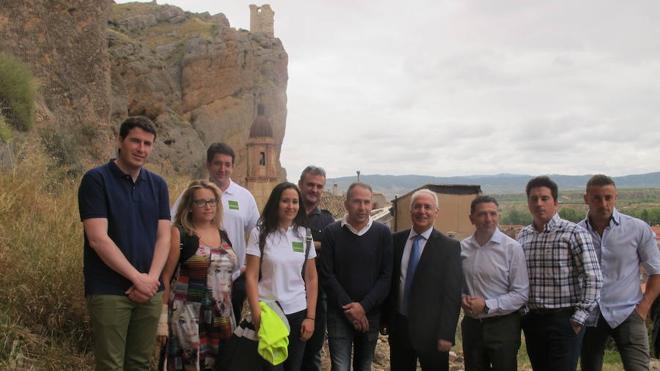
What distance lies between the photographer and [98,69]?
13141mm

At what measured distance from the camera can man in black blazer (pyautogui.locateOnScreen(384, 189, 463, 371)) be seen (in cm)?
355

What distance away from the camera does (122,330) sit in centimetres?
296

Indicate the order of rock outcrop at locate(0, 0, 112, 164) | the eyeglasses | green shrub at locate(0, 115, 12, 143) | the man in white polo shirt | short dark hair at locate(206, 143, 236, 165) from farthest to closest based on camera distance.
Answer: rock outcrop at locate(0, 0, 112, 164)
green shrub at locate(0, 115, 12, 143)
short dark hair at locate(206, 143, 236, 165)
the man in white polo shirt
the eyeglasses

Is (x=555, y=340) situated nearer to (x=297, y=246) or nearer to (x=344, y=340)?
(x=344, y=340)

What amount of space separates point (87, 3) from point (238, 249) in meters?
10.9

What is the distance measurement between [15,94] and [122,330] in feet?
24.0

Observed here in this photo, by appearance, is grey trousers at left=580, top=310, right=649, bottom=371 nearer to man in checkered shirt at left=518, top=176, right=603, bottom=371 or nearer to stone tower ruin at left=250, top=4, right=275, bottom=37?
man in checkered shirt at left=518, top=176, right=603, bottom=371

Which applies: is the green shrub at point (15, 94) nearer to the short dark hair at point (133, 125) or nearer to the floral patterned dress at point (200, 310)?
the short dark hair at point (133, 125)

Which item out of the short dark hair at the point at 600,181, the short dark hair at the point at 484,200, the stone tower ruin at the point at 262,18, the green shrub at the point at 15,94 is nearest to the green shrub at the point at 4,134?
the green shrub at the point at 15,94

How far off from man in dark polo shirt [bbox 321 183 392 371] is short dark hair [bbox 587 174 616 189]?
1.65 meters

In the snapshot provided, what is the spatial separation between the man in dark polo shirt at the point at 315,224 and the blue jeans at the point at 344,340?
0.43ft

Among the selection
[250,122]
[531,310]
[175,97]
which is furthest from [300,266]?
[250,122]

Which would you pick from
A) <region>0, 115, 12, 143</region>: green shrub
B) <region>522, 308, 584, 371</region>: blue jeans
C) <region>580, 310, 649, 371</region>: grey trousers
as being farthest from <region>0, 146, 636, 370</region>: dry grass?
<region>580, 310, 649, 371</region>: grey trousers

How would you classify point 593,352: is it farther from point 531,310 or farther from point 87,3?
point 87,3
